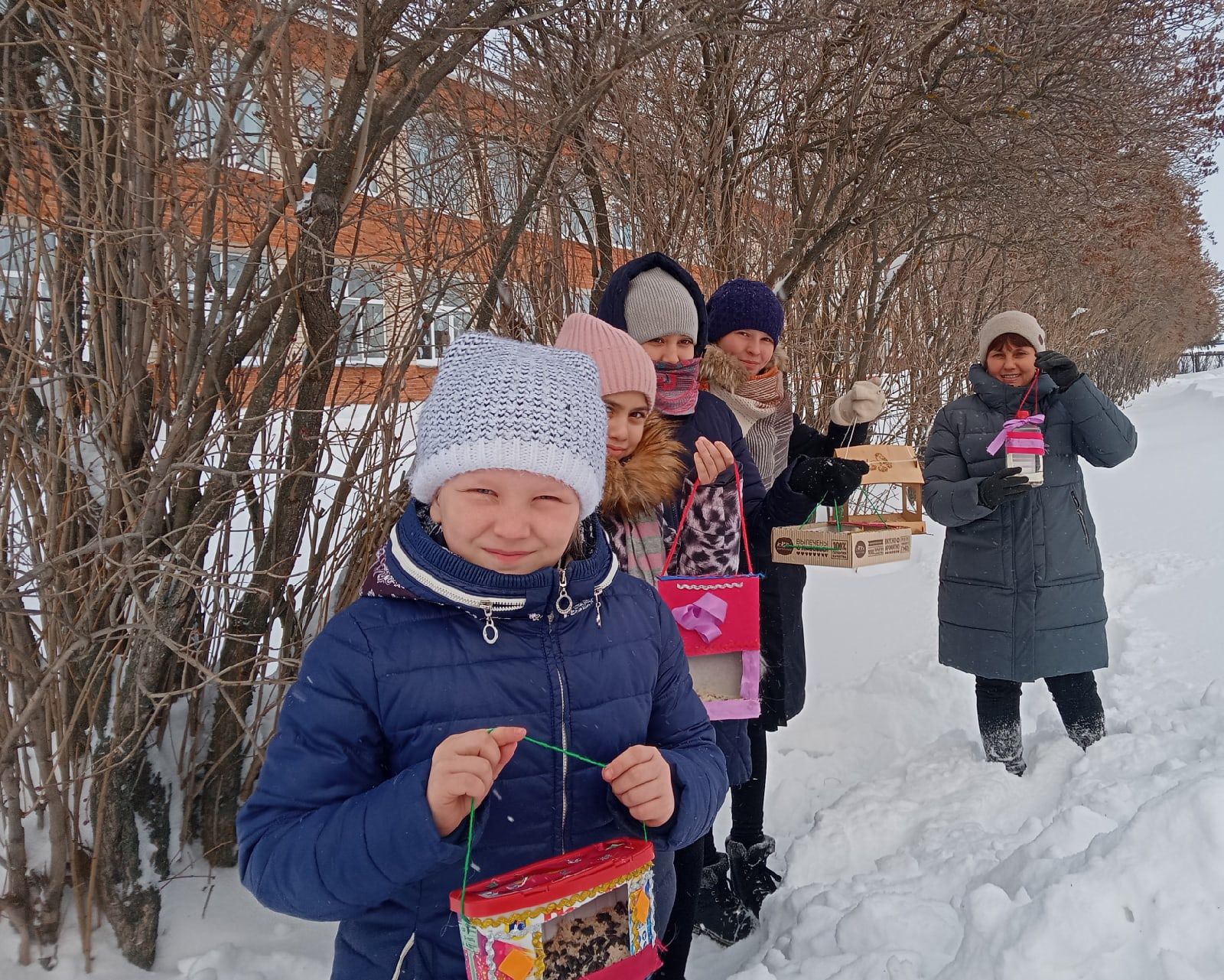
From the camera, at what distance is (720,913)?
2.68 metres

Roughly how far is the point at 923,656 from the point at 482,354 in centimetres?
464

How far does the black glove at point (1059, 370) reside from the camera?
3336mm

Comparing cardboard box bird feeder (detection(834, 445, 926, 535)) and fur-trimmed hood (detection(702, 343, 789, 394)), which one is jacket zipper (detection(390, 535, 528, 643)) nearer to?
fur-trimmed hood (detection(702, 343, 789, 394))

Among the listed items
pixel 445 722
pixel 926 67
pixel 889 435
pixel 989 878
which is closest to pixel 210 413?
pixel 445 722

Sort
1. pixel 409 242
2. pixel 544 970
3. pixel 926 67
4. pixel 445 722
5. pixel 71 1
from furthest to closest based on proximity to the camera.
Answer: pixel 926 67
pixel 409 242
pixel 71 1
pixel 445 722
pixel 544 970

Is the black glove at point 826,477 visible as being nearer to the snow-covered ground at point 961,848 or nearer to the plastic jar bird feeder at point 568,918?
the snow-covered ground at point 961,848

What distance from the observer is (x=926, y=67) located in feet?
20.8

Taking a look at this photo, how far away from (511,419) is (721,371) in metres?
1.45

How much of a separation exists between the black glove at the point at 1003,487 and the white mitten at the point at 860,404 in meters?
0.65

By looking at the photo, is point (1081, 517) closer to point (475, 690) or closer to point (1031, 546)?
point (1031, 546)

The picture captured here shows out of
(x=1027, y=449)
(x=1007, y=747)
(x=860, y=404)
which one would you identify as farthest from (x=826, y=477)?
(x=1007, y=747)

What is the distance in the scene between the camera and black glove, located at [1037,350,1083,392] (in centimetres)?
334

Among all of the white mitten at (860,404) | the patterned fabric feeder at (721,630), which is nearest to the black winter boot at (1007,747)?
the white mitten at (860,404)

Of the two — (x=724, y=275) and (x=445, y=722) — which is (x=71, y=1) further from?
(x=724, y=275)
